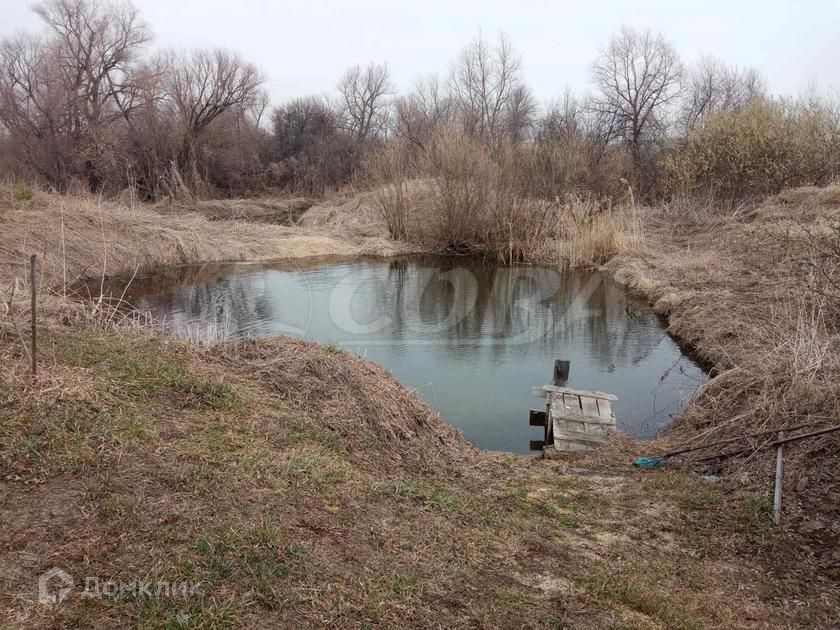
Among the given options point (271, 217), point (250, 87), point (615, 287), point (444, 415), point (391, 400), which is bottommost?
point (444, 415)

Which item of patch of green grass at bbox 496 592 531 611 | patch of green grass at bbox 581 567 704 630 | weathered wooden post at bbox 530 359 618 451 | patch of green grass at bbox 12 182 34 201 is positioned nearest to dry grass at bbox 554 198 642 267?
weathered wooden post at bbox 530 359 618 451

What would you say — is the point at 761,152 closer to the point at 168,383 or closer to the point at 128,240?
the point at 128,240

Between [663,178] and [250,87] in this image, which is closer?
[663,178]

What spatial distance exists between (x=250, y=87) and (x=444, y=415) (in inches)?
1222

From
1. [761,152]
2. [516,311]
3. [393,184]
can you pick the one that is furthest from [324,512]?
[761,152]

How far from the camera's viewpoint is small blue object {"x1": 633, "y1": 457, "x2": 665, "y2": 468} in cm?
510

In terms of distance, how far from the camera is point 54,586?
7.81ft

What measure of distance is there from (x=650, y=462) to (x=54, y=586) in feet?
13.8

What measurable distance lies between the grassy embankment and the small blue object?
0.24 metres

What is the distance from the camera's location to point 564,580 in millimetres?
3053

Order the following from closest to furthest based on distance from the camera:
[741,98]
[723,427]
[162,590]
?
[162,590] → [723,427] → [741,98]

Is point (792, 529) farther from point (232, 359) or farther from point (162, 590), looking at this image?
point (232, 359)

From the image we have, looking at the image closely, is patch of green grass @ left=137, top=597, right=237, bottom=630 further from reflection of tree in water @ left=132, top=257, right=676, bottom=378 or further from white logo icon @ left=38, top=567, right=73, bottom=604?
reflection of tree in water @ left=132, top=257, right=676, bottom=378

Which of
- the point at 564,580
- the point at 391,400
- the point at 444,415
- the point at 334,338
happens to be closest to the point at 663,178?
the point at 334,338
